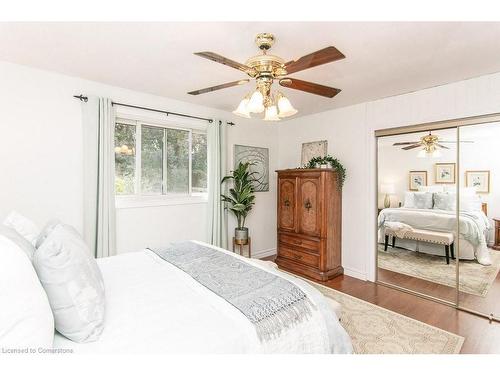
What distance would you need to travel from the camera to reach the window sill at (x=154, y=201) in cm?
322

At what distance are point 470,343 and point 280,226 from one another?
Result: 8.13 ft

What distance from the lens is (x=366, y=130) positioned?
3.62m

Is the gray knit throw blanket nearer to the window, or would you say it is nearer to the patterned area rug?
the patterned area rug

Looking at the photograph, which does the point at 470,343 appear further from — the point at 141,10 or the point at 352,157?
the point at 141,10

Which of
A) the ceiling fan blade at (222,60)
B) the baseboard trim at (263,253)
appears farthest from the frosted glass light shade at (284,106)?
the baseboard trim at (263,253)

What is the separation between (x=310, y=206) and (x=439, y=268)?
167 cm

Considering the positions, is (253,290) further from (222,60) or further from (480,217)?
(480,217)

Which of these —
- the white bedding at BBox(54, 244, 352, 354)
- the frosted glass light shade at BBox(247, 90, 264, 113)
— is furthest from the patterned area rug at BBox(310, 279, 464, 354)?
the frosted glass light shade at BBox(247, 90, 264, 113)

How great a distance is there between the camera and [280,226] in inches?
163

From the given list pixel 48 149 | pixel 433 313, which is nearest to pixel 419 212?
pixel 433 313

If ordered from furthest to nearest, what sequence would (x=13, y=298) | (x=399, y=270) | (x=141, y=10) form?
(x=399, y=270), (x=141, y=10), (x=13, y=298)

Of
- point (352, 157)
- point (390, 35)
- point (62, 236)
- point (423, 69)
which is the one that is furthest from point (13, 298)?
point (352, 157)

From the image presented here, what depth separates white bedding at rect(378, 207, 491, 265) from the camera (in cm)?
281

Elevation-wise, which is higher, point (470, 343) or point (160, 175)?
point (160, 175)
